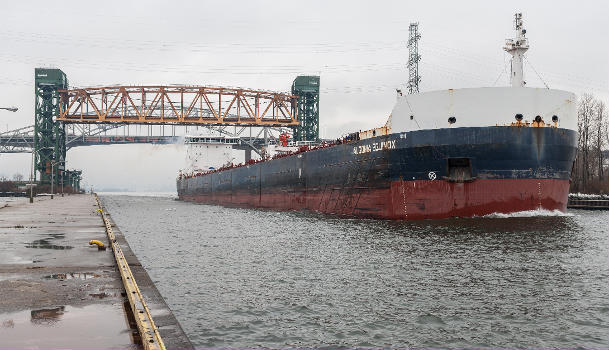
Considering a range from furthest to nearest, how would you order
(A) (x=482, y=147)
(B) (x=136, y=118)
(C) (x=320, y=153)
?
(B) (x=136, y=118) < (C) (x=320, y=153) < (A) (x=482, y=147)

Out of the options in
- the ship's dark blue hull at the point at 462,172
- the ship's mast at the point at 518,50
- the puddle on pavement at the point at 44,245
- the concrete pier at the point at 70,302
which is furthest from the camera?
the ship's mast at the point at 518,50

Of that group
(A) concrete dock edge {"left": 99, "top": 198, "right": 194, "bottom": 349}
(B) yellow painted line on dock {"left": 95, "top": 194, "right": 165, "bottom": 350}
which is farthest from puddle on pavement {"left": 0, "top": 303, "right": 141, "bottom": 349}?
(A) concrete dock edge {"left": 99, "top": 198, "right": 194, "bottom": 349}

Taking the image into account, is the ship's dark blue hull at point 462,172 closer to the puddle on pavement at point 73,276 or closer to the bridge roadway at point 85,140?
the puddle on pavement at point 73,276

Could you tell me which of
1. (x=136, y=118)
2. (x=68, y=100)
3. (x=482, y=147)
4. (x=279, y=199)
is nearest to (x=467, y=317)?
(x=482, y=147)

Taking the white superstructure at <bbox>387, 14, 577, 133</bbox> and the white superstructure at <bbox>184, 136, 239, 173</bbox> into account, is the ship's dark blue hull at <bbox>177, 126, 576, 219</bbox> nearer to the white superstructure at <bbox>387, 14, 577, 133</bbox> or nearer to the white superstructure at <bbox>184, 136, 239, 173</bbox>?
the white superstructure at <bbox>387, 14, 577, 133</bbox>

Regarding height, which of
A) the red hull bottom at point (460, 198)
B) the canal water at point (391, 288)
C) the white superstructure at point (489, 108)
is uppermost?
the white superstructure at point (489, 108)

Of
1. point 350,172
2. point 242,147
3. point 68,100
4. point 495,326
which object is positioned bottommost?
point 495,326

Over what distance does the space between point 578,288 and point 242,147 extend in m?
80.5

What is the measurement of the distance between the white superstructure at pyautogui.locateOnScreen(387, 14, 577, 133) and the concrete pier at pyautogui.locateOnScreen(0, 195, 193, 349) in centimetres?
1772

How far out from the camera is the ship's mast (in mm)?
30047

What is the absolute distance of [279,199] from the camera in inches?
1618

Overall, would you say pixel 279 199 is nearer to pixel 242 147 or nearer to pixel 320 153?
pixel 320 153

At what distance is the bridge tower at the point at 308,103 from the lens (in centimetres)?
7731

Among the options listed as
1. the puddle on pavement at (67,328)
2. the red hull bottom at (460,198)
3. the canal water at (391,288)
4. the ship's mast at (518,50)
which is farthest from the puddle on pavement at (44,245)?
the ship's mast at (518,50)
